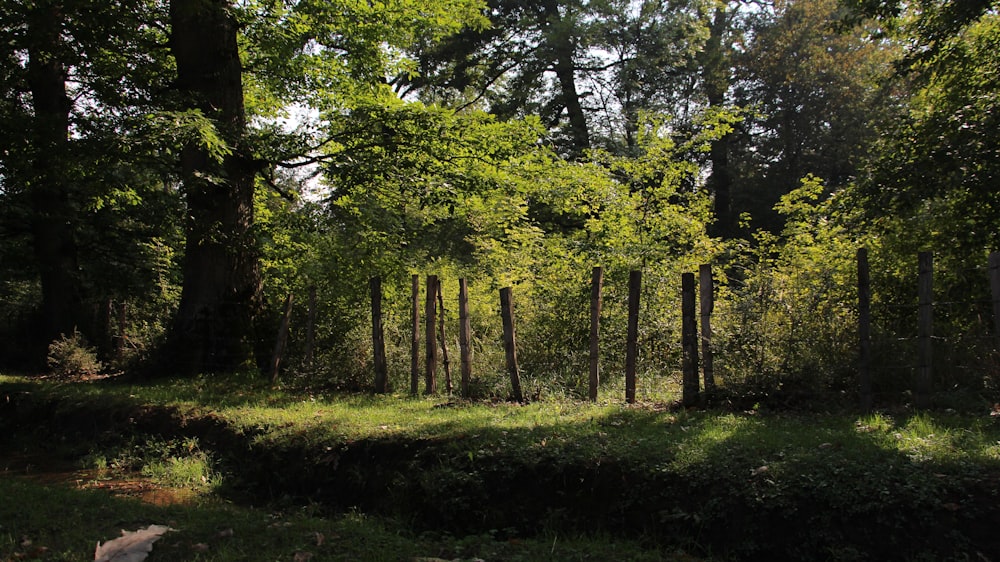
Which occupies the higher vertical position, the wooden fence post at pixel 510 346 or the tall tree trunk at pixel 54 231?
the tall tree trunk at pixel 54 231

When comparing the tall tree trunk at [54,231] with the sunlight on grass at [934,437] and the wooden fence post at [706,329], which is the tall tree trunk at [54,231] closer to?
the wooden fence post at [706,329]

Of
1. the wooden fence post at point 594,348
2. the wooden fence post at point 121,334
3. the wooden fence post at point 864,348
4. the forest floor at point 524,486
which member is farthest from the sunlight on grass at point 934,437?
the wooden fence post at point 121,334

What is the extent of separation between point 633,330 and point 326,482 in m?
4.64

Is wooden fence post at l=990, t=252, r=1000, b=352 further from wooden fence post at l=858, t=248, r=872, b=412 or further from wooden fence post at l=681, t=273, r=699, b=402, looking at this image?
wooden fence post at l=681, t=273, r=699, b=402

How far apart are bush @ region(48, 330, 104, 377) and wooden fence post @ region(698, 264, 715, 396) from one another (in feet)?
45.7

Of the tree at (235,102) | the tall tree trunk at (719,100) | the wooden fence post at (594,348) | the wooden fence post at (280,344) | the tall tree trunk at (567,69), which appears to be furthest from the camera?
the tall tree trunk at (719,100)

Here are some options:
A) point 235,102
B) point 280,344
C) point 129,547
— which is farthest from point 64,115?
point 129,547

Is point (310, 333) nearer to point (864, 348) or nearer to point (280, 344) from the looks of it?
point (280, 344)

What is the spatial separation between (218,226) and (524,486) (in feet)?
26.3

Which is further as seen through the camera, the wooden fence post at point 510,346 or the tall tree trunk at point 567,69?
the tall tree trunk at point 567,69

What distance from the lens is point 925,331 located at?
8.06 meters

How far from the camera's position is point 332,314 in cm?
1339

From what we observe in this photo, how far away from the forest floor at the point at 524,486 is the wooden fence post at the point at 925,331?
469mm

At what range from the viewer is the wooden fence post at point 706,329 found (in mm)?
8906
